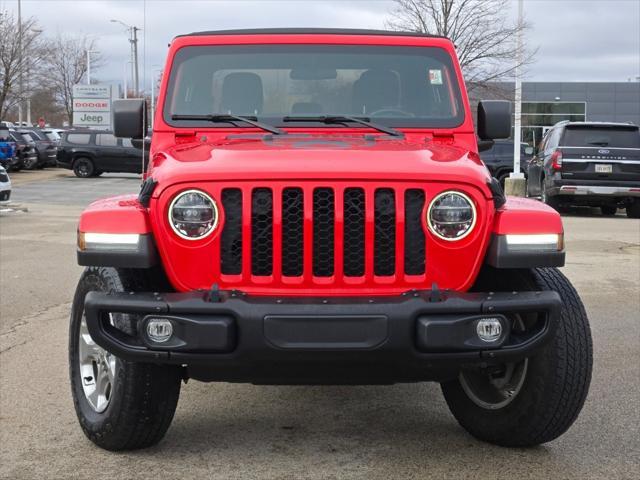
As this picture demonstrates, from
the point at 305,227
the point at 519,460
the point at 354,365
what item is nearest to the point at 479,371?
the point at 519,460

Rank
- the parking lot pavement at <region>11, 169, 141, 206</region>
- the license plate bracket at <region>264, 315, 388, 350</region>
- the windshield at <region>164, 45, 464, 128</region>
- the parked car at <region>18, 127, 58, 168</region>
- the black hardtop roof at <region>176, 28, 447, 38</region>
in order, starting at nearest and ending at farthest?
the license plate bracket at <region>264, 315, 388, 350</region> → the windshield at <region>164, 45, 464, 128</region> → the black hardtop roof at <region>176, 28, 447, 38</region> → the parking lot pavement at <region>11, 169, 141, 206</region> → the parked car at <region>18, 127, 58, 168</region>

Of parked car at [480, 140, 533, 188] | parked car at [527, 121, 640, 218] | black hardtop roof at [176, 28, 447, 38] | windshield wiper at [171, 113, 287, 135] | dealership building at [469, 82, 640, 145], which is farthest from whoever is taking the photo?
dealership building at [469, 82, 640, 145]

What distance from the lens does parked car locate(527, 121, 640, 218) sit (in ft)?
56.7

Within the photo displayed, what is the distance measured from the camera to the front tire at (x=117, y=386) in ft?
13.1

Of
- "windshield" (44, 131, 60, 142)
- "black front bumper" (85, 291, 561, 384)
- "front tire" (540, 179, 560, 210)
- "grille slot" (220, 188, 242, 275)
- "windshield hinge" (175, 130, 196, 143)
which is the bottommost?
"front tire" (540, 179, 560, 210)

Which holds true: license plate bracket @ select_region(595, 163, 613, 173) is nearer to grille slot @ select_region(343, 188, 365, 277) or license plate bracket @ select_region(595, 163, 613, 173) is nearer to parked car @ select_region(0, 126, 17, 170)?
grille slot @ select_region(343, 188, 365, 277)

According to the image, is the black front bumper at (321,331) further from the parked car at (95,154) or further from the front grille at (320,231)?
the parked car at (95,154)

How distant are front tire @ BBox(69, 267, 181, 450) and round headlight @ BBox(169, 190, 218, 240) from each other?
36 cm

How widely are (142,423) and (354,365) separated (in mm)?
1057

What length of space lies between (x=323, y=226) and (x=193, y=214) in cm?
53

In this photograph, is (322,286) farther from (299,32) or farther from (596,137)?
(596,137)

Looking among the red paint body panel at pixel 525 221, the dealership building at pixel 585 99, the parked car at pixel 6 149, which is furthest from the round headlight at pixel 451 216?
the dealership building at pixel 585 99

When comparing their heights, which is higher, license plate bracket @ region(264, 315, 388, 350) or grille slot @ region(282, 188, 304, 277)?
grille slot @ region(282, 188, 304, 277)

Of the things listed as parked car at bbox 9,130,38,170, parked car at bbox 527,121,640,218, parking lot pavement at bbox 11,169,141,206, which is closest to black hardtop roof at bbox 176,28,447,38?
parked car at bbox 527,121,640,218
